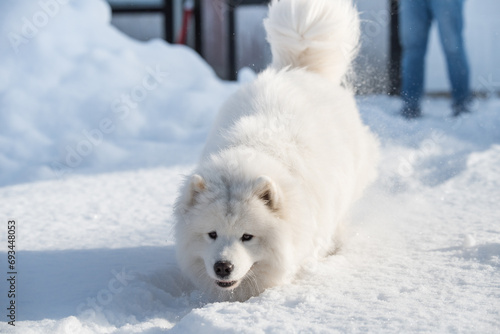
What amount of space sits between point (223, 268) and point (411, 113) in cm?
581

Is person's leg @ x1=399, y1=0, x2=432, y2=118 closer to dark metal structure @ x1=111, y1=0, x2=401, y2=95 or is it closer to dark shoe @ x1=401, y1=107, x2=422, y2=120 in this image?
dark shoe @ x1=401, y1=107, x2=422, y2=120

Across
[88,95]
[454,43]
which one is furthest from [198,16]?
[454,43]

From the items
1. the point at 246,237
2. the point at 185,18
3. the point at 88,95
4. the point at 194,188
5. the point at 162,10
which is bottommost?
the point at 88,95

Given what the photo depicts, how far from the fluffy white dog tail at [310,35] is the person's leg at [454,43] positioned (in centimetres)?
358

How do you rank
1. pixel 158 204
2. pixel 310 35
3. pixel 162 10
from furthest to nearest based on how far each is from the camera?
pixel 162 10 < pixel 158 204 < pixel 310 35

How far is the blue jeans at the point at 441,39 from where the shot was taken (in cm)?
743

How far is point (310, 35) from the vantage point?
13.6 feet

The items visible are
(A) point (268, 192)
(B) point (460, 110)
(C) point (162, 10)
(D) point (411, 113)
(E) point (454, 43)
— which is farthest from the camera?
(C) point (162, 10)

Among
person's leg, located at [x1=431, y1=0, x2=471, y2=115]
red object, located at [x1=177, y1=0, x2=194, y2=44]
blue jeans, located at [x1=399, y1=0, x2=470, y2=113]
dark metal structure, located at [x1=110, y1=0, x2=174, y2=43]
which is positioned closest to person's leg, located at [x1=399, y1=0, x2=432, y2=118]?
blue jeans, located at [x1=399, y1=0, x2=470, y2=113]

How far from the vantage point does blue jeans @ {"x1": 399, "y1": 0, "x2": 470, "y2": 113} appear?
743 centimetres

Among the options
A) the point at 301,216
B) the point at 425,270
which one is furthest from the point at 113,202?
the point at 425,270

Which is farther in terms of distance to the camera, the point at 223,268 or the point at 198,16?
the point at 198,16

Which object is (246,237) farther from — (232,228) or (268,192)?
(268,192)

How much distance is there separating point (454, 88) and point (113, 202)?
5.06 metres
